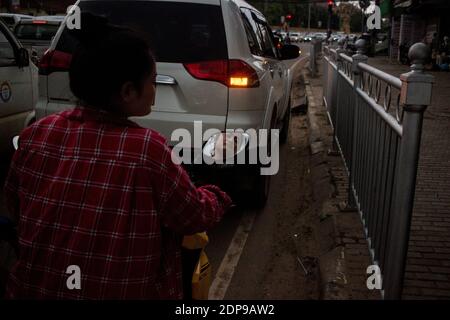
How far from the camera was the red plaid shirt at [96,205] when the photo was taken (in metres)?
1.51

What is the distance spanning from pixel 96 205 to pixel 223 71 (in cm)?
258

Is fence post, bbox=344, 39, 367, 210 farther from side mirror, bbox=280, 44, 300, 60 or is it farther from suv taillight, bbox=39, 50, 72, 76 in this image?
suv taillight, bbox=39, 50, 72, 76

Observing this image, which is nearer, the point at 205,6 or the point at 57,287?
the point at 57,287

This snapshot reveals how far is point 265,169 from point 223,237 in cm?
76

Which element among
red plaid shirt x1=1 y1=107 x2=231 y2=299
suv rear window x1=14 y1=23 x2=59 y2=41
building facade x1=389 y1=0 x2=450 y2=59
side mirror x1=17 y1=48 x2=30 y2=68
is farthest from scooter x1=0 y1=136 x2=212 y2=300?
building facade x1=389 y1=0 x2=450 y2=59

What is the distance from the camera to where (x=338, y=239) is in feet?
12.6

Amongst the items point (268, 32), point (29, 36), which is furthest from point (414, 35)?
point (268, 32)

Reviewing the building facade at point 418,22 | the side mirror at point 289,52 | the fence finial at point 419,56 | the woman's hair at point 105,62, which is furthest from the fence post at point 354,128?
the building facade at point 418,22

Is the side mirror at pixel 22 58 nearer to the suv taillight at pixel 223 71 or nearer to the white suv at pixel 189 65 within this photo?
the white suv at pixel 189 65

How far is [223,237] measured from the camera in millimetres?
4375

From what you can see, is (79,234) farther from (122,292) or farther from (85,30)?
(85,30)

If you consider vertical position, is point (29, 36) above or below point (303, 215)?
above

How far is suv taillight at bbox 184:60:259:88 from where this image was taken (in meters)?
3.90

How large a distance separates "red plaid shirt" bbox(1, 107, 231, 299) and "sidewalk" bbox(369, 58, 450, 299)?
78.2 inches
